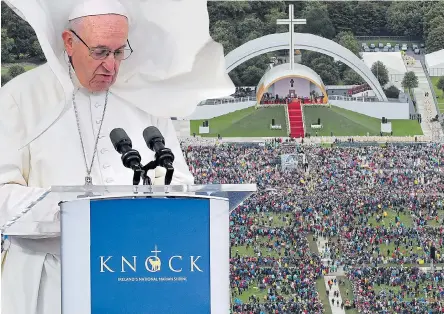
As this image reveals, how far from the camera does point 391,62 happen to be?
8550cm

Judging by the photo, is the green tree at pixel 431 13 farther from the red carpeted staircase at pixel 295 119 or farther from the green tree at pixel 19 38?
the green tree at pixel 19 38

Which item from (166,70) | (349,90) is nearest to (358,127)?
(349,90)

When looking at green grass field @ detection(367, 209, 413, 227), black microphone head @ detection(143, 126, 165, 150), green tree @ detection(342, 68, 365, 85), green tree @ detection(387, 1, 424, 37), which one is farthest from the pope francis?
green tree @ detection(387, 1, 424, 37)

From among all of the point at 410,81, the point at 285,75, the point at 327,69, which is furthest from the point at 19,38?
the point at 410,81

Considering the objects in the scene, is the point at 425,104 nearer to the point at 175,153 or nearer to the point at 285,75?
the point at 285,75

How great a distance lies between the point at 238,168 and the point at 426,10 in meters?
28.0

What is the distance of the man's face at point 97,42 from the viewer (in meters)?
10.8

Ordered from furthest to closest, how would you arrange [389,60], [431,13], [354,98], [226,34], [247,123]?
[431,13], [226,34], [389,60], [354,98], [247,123]

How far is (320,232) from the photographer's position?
5647cm

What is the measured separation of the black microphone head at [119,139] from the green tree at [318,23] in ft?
262

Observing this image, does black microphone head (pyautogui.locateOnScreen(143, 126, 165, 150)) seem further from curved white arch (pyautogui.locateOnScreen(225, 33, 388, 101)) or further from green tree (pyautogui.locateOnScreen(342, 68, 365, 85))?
green tree (pyautogui.locateOnScreen(342, 68, 365, 85))

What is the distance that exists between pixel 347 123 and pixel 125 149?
64799 millimetres

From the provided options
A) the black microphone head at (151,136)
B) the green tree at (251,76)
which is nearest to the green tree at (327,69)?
the green tree at (251,76)

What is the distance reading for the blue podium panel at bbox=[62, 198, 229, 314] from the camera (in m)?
9.84
